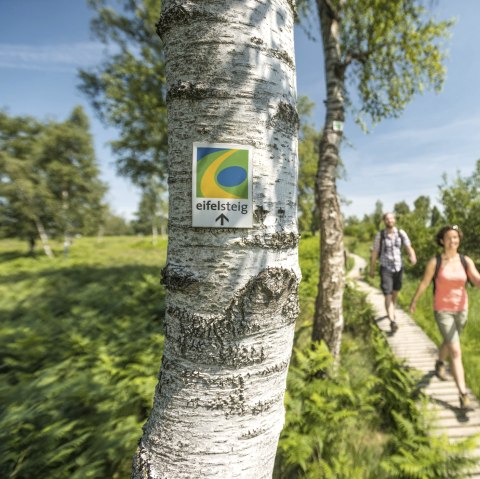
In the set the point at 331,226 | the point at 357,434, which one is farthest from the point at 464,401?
the point at 331,226

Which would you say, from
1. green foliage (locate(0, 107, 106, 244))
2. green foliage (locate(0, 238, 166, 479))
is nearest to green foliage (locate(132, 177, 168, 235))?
green foliage (locate(0, 107, 106, 244))

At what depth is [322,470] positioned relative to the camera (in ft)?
8.00

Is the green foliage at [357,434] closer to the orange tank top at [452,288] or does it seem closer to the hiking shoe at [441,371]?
the hiking shoe at [441,371]

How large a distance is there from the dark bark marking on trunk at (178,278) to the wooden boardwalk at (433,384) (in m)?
3.75

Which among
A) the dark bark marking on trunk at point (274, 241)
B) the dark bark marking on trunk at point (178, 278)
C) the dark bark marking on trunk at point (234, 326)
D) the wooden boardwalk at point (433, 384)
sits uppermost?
the dark bark marking on trunk at point (274, 241)

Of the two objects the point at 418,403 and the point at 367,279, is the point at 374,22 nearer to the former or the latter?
the point at 418,403

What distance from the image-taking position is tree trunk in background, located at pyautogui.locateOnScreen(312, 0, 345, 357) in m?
4.24

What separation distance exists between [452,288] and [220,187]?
4.29 m

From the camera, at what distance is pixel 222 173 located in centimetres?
81

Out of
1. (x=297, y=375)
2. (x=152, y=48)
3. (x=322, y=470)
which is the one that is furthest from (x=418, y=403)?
(x=152, y=48)

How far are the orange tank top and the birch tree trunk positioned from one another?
4.00 metres

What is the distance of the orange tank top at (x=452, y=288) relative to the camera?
3.72 m

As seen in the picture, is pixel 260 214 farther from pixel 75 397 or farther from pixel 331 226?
pixel 331 226

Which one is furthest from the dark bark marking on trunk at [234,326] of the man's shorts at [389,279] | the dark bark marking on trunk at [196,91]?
the man's shorts at [389,279]
